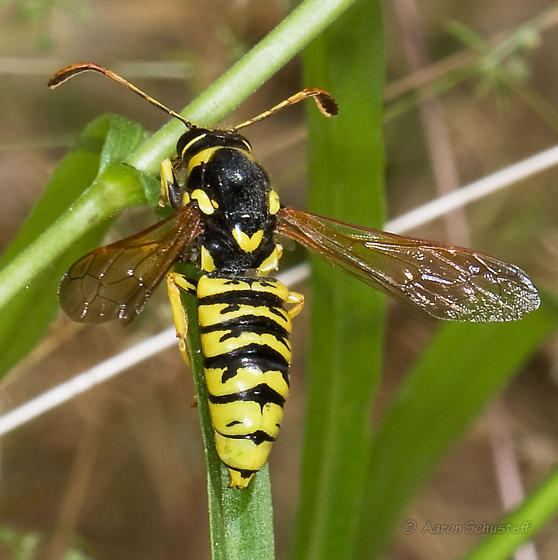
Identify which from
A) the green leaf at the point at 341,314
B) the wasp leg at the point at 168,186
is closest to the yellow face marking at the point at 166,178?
the wasp leg at the point at 168,186

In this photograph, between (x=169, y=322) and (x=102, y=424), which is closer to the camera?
→ (x=169, y=322)

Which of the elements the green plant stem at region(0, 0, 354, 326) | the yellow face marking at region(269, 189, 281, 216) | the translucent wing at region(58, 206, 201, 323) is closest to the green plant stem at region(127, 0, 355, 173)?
the green plant stem at region(0, 0, 354, 326)

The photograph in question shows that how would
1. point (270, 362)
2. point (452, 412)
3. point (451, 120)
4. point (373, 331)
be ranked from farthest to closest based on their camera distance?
point (451, 120), point (452, 412), point (373, 331), point (270, 362)

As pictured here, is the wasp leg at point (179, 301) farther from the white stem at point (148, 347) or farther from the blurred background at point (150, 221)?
the blurred background at point (150, 221)

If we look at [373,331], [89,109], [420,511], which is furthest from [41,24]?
[420,511]

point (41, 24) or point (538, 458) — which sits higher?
point (41, 24)

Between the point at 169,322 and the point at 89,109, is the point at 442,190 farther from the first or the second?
the point at 89,109

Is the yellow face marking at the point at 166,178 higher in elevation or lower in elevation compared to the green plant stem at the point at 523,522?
higher
